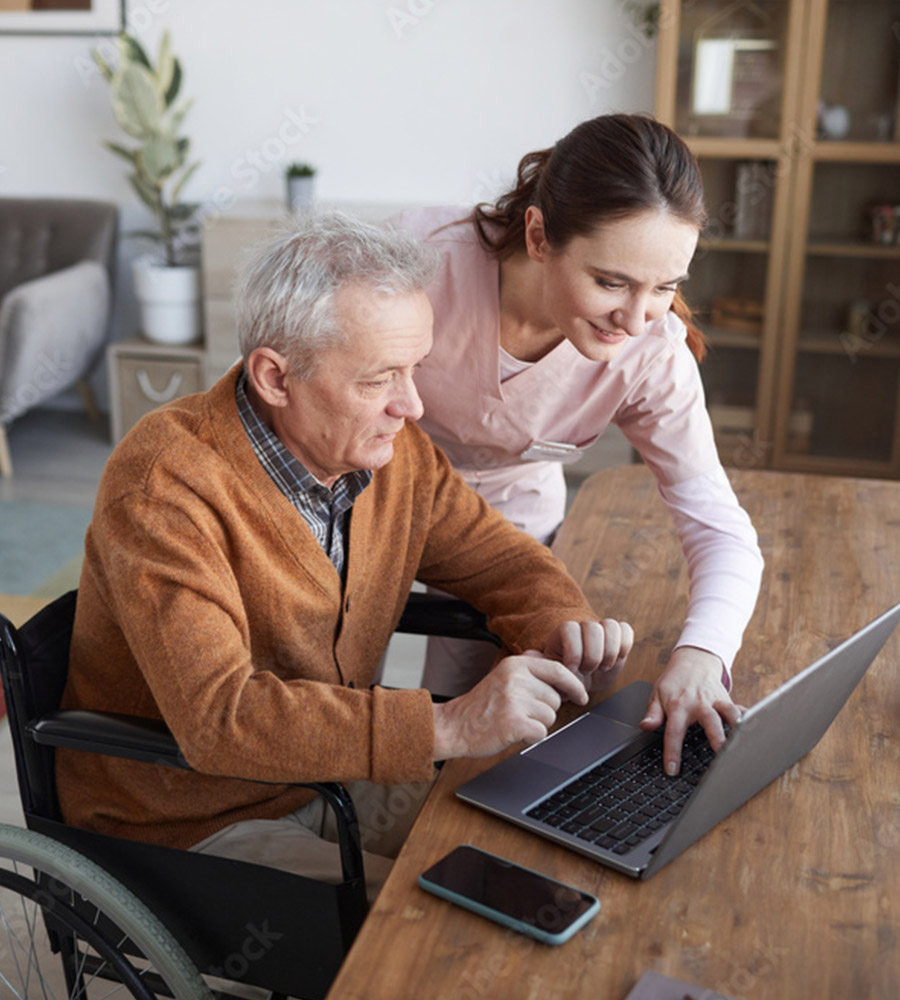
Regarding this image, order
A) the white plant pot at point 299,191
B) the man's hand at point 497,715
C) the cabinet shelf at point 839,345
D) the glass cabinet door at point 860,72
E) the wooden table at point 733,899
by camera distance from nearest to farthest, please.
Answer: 1. the wooden table at point 733,899
2. the man's hand at point 497,715
3. the glass cabinet door at point 860,72
4. the cabinet shelf at point 839,345
5. the white plant pot at point 299,191

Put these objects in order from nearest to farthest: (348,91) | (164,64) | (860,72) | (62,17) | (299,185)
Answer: (860,72), (164,64), (299,185), (348,91), (62,17)

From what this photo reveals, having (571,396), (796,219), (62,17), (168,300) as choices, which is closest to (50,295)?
(168,300)

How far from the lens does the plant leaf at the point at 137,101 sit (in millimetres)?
4109

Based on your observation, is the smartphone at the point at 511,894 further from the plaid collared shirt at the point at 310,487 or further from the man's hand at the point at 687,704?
the plaid collared shirt at the point at 310,487

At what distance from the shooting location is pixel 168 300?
14.3ft

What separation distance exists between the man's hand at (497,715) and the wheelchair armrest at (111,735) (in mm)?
261

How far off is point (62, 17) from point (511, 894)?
15.0ft

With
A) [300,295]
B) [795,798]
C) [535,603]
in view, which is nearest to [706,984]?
[795,798]

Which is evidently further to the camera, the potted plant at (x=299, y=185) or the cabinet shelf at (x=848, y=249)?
the potted plant at (x=299, y=185)

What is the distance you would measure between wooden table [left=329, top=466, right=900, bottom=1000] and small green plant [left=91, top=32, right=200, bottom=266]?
11.3ft

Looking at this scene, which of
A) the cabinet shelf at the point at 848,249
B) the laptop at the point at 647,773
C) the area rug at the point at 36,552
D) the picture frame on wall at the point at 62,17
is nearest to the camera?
the laptop at the point at 647,773

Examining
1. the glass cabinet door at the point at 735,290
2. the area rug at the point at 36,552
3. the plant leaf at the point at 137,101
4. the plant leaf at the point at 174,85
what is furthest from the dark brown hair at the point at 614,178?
the plant leaf at the point at 174,85

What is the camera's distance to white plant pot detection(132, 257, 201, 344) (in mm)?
4332

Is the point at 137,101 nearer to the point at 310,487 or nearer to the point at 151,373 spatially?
the point at 151,373
